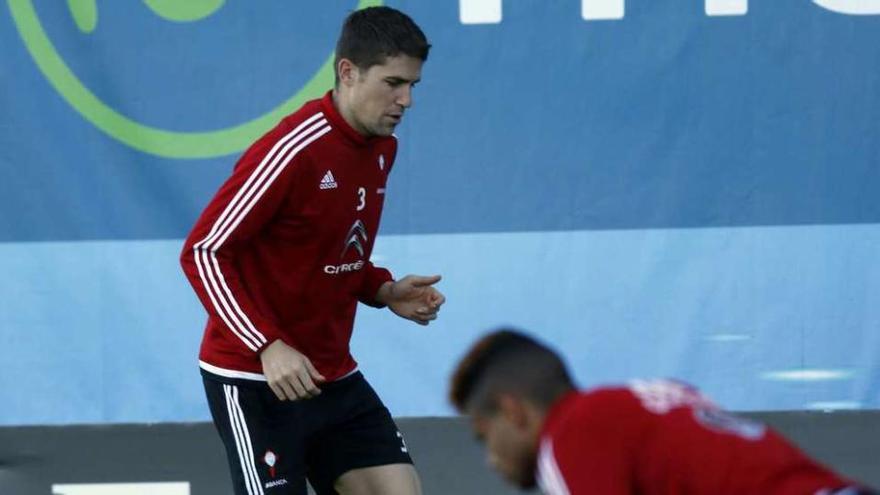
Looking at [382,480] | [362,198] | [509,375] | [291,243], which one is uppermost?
[362,198]

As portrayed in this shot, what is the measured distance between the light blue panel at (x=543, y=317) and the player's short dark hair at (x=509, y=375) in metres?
3.02

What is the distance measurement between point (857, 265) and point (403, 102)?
2302 millimetres

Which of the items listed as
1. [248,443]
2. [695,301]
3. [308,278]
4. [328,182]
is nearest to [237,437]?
[248,443]

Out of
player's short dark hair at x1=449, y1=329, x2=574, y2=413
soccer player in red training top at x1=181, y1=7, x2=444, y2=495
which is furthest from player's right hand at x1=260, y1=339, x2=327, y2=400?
player's short dark hair at x1=449, y1=329, x2=574, y2=413

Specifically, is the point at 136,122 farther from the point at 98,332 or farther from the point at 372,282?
the point at 372,282

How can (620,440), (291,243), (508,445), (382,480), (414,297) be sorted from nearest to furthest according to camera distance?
(620,440) < (508,445) < (291,243) < (382,480) < (414,297)

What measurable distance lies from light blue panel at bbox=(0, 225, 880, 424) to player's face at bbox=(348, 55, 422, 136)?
1.78 meters

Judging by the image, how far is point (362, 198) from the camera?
12.1 ft

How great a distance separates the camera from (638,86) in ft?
17.3

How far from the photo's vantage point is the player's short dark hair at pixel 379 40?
3.59m

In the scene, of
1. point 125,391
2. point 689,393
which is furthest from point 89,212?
point 689,393

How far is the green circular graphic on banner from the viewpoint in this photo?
5.27m

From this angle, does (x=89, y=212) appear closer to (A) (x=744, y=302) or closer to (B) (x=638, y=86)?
(B) (x=638, y=86)

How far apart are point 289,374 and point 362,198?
1.68 ft
